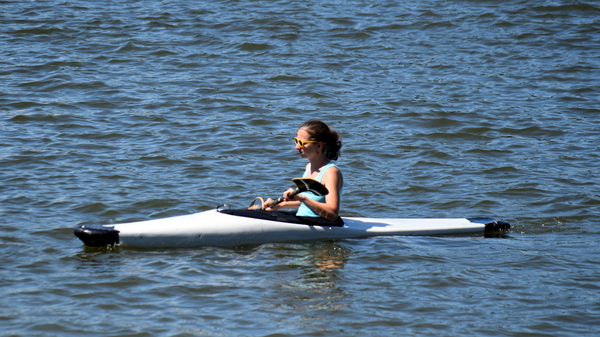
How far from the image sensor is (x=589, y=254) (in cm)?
577

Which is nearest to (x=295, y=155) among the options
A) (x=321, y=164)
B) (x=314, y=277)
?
(x=321, y=164)

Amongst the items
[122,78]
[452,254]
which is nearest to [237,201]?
[452,254]

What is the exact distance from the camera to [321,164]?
19.0 feet

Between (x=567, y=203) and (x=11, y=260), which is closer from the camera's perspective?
(x=11, y=260)

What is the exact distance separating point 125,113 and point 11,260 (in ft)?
15.6

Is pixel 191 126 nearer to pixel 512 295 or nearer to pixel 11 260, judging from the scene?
pixel 11 260

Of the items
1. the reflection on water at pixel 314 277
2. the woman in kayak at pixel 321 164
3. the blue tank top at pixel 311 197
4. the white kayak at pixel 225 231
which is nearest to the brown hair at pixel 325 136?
the woman in kayak at pixel 321 164

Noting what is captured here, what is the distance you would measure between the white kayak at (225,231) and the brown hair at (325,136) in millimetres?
600

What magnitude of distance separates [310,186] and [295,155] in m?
3.15

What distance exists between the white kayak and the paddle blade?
1.32 ft

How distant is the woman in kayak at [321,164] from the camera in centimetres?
565

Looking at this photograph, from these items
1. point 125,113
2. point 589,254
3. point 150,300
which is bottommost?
point 589,254

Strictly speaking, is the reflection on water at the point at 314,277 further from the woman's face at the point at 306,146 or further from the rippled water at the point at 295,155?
the woman's face at the point at 306,146

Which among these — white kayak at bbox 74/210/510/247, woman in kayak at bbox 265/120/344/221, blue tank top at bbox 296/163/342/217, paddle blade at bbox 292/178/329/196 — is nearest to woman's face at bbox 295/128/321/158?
woman in kayak at bbox 265/120/344/221
